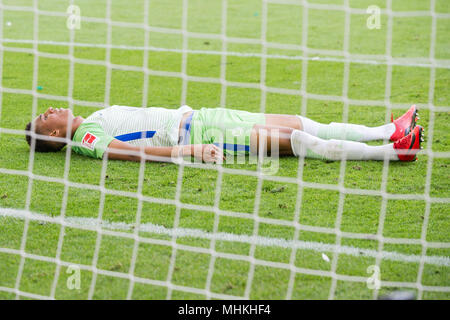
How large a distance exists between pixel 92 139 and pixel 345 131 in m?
1.80

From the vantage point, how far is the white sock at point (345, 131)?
13.6 feet

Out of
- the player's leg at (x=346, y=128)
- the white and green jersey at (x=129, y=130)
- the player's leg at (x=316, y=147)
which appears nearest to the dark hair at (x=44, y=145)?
the white and green jersey at (x=129, y=130)

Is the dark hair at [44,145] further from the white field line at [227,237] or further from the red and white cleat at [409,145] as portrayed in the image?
the red and white cleat at [409,145]

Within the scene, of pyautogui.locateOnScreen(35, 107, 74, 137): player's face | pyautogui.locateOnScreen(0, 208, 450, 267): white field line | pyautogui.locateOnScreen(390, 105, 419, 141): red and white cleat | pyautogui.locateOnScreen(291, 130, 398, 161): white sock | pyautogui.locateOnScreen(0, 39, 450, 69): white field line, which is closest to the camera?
pyautogui.locateOnScreen(0, 208, 450, 267): white field line

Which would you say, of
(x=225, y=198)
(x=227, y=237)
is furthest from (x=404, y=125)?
(x=227, y=237)

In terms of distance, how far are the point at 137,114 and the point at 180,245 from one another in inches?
59.4

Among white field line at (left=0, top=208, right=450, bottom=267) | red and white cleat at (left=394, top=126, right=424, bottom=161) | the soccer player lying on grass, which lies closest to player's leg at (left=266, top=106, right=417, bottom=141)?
the soccer player lying on grass

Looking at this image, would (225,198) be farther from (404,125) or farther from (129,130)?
(404,125)

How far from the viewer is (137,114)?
4.17 metres

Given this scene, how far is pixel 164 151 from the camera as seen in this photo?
3941 millimetres

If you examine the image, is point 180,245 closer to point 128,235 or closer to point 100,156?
point 128,235

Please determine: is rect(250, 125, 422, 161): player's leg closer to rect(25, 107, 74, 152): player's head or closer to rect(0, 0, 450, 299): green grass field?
rect(0, 0, 450, 299): green grass field

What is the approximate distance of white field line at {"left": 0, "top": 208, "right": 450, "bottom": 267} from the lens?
2836 millimetres
